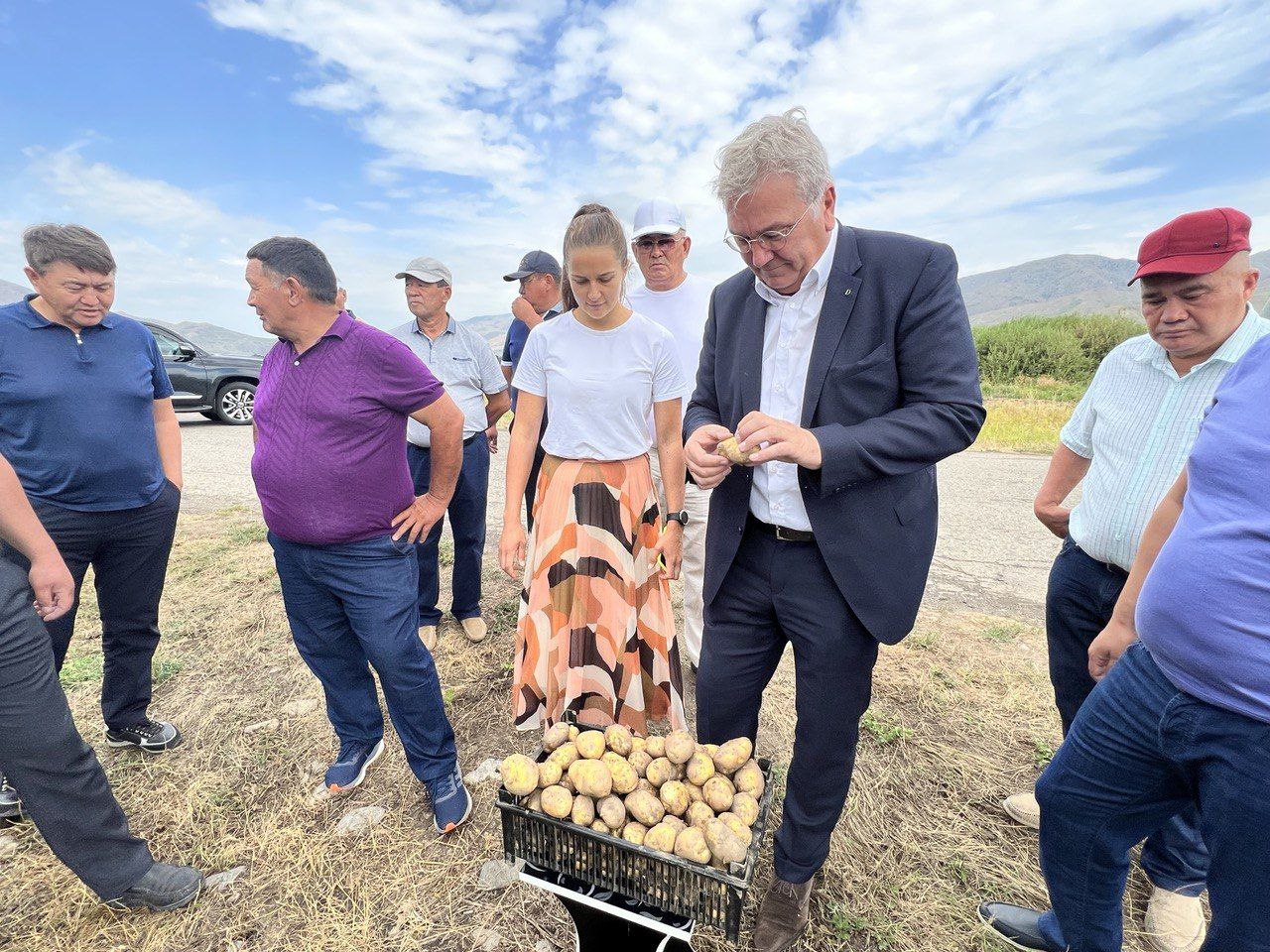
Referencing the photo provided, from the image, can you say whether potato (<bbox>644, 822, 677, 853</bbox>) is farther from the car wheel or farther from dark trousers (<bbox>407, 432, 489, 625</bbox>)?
the car wheel

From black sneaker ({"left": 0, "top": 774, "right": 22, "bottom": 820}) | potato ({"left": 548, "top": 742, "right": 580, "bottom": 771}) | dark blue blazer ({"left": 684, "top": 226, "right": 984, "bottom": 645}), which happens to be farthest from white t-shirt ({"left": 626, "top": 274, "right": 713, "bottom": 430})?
black sneaker ({"left": 0, "top": 774, "right": 22, "bottom": 820})

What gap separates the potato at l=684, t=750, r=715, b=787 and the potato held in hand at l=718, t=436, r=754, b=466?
2.45 feet

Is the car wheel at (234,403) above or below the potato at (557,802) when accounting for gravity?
below

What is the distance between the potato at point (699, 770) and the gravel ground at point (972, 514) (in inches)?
135

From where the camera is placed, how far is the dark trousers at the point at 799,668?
1.69 meters

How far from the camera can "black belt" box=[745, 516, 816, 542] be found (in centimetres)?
168

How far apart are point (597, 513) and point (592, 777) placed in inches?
45.5

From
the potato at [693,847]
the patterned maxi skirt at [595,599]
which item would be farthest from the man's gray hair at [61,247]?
the potato at [693,847]

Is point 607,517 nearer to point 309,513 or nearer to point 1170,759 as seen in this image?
A: point 309,513

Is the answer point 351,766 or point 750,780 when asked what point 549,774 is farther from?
point 351,766

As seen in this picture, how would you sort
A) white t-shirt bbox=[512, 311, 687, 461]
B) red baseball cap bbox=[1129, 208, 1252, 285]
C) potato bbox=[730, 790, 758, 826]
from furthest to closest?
white t-shirt bbox=[512, 311, 687, 461]
red baseball cap bbox=[1129, 208, 1252, 285]
potato bbox=[730, 790, 758, 826]

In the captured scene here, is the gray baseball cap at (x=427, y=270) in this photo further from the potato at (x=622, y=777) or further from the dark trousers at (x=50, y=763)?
the potato at (x=622, y=777)

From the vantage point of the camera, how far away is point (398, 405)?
2.14m

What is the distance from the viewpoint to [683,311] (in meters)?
3.09
